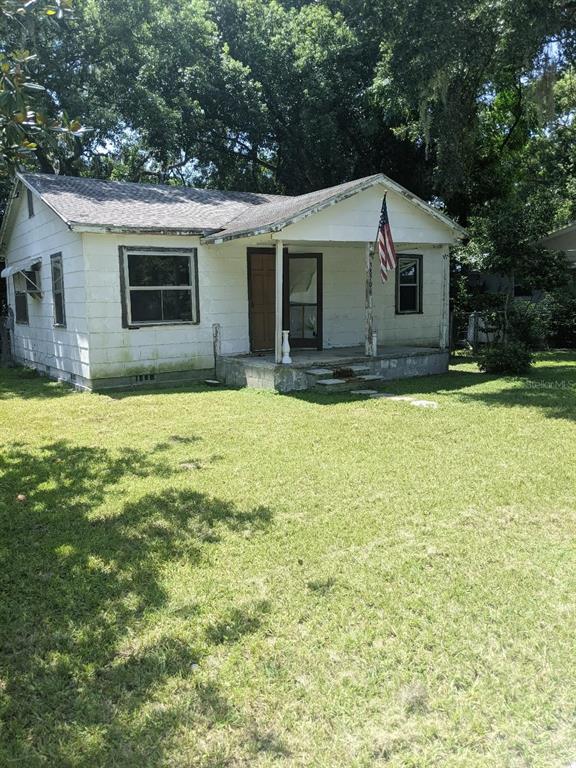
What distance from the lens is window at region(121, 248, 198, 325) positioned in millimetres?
10555

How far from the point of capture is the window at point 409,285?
13945 mm

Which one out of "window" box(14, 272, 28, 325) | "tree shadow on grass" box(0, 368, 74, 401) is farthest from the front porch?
"window" box(14, 272, 28, 325)

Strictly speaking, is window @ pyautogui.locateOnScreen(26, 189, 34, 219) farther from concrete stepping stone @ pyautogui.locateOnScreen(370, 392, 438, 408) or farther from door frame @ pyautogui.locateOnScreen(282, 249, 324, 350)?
concrete stepping stone @ pyautogui.locateOnScreen(370, 392, 438, 408)

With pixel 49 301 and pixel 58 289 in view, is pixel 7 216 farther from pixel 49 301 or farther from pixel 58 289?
pixel 58 289

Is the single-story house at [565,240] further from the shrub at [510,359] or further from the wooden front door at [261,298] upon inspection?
the wooden front door at [261,298]

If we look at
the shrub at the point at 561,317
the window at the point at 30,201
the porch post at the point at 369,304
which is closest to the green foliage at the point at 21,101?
the porch post at the point at 369,304

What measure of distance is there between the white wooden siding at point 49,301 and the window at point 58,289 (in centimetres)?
16

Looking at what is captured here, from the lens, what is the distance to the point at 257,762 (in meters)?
2.20

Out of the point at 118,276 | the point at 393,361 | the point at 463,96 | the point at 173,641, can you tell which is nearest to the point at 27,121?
the point at 173,641

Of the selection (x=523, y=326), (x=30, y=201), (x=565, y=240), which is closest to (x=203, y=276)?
(x=30, y=201)

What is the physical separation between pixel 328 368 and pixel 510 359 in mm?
3672

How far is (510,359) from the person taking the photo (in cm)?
1141

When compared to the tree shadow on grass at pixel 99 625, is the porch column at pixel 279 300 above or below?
above

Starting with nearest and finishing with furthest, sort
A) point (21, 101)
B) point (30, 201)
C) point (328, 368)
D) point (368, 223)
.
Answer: point (21, 101) → point (328, 368) → point (368, 223) → point (30, 201)
